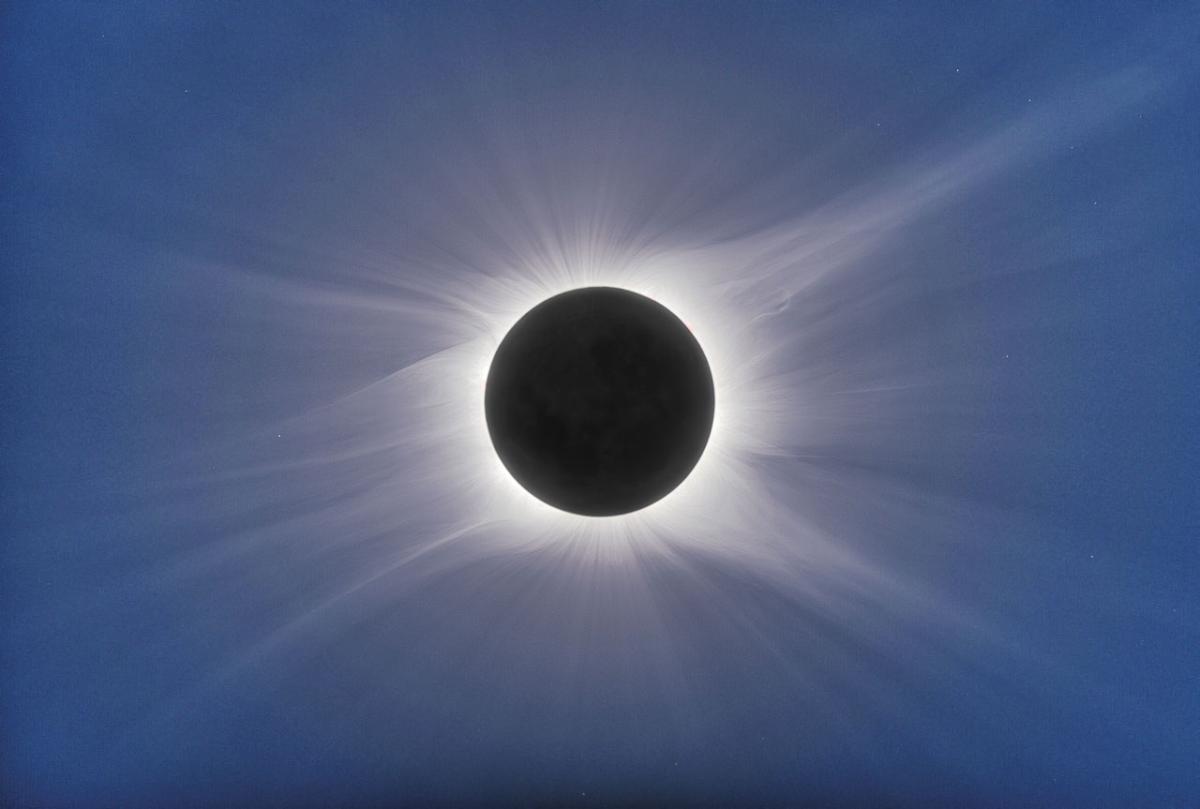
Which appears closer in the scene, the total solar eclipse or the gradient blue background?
the total solar eclipse

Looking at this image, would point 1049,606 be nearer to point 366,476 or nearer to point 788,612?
point 788,612

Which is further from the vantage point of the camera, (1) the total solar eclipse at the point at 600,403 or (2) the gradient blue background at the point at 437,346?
(2) the gradient blue background at the point at 437,346

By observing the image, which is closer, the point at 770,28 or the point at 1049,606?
the point at 770,28

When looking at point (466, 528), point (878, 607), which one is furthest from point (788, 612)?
point (466, 528)

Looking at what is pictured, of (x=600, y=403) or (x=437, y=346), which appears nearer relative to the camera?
(x=600, y=403)

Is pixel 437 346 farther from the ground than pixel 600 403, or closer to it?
farther from the ground
